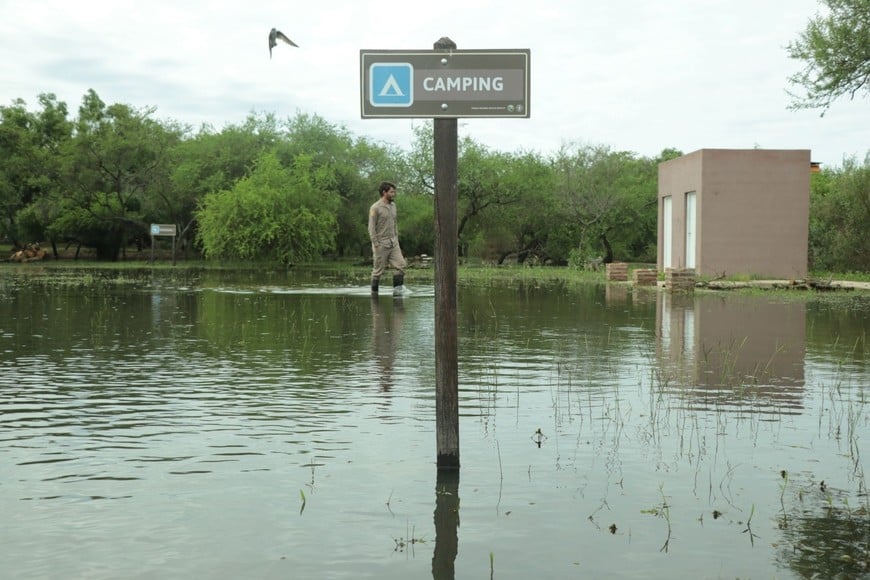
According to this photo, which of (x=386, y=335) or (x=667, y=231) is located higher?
(x=667, y=231)

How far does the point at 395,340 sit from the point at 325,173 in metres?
42.1

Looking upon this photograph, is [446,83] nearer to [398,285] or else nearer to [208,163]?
[398,285]

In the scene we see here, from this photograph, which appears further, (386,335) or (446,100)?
(386,335)

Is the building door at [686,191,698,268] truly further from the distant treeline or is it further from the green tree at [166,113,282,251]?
the green tree at [166,113,282,251]

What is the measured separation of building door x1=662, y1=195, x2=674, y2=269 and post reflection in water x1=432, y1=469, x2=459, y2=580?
33.0m

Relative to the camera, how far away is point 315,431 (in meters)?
7.40

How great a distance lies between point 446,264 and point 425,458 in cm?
134

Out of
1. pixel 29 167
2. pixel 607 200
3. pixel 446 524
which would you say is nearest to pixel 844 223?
pixel 607 200

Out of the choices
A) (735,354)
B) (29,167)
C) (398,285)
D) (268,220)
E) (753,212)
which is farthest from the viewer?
(29,167)

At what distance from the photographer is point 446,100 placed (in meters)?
5.96

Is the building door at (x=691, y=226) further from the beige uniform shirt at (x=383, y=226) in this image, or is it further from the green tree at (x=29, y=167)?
the green tree at (x=29, y=167)

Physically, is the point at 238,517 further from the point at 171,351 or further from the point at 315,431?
the point at 171,351

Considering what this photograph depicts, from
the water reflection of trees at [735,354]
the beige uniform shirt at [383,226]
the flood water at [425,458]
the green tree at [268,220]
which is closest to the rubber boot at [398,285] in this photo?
the beige uniform shirt at [383,226]

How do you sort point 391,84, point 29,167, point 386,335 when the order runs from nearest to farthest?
point 391,84
point 386,335
point 29,167
